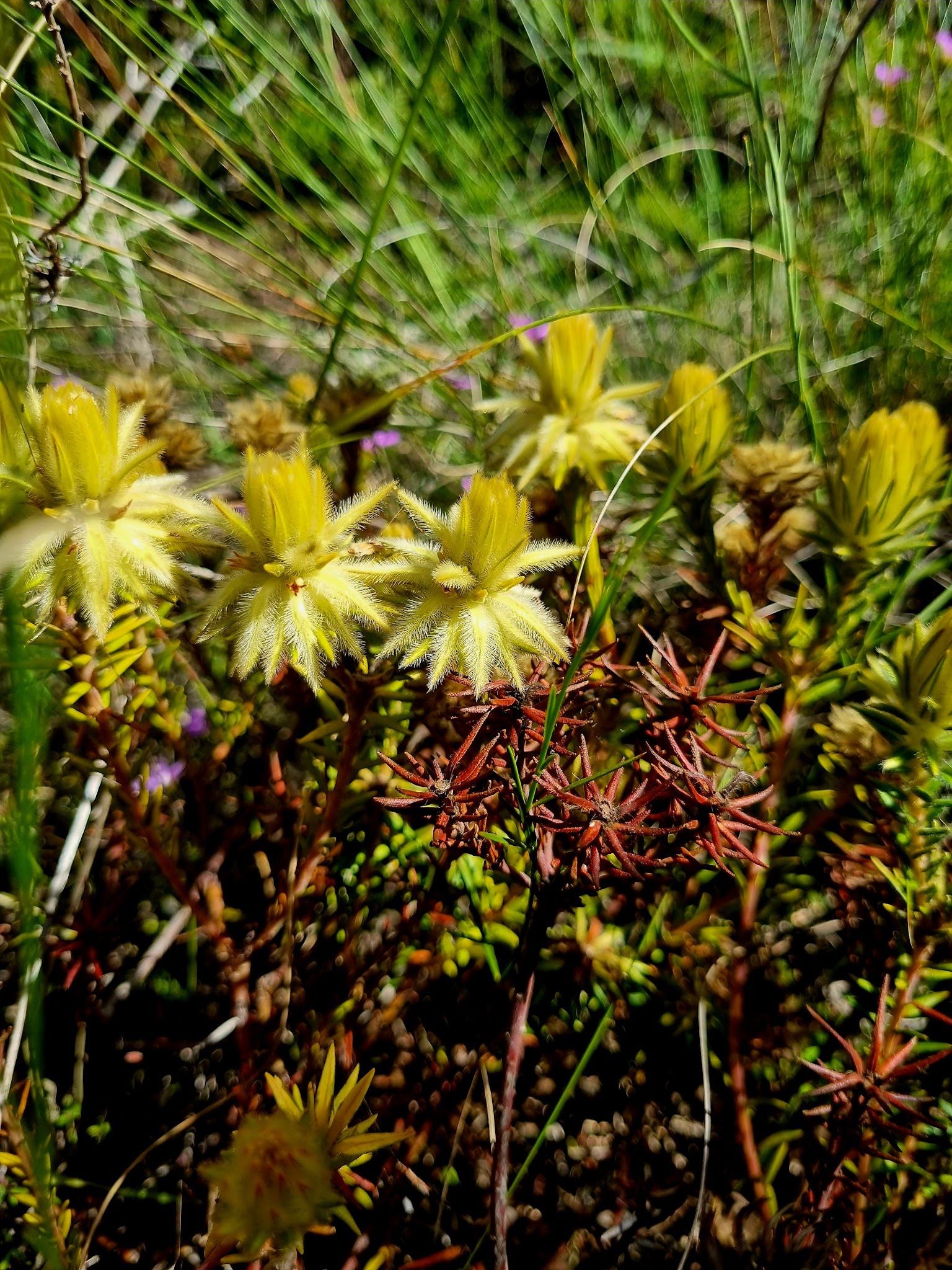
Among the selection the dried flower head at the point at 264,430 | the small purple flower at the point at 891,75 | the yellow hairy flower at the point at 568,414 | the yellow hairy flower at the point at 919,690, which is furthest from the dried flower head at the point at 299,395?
the small purple flower at the point at 891,75

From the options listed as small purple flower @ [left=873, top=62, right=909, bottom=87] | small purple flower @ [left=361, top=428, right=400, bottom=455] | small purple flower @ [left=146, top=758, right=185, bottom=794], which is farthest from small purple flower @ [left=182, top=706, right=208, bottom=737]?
small purple flower @ [left=873, top=62, right=909, bottom=87]

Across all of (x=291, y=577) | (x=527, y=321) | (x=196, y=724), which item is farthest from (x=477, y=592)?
(x=527, y=321)

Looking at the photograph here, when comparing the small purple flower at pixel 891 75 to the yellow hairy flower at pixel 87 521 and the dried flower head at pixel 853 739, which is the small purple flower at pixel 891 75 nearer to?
the dried flower head at pixel 853 739

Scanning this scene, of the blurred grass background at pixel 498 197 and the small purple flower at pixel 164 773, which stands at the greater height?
the blurred grass background at pixel 498 197

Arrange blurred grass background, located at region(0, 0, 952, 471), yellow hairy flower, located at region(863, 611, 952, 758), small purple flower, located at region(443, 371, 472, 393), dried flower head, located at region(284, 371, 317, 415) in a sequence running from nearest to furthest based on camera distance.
Result: yellow hairy flower, located at region(863, 611, 952, 758) < dried flower head, located at region(284, 371, 317, 415) < blurred grass background, located at region(0, 0, 952, 471) < small purple flower, located at region(443, 371, 472, 393)

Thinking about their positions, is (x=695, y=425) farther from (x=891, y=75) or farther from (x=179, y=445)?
(x=891, y=75)

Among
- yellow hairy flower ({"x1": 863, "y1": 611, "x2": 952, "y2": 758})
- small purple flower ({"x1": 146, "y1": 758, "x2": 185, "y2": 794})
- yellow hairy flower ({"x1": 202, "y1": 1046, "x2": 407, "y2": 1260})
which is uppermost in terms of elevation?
yellow hairy flower ({"x1": 863, "y1": 611, "x2": 952, "y2": 758})

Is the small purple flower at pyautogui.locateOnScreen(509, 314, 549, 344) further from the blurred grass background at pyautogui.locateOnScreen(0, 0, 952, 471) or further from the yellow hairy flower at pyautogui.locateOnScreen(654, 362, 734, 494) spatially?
the yellow hairy flower at pyautogui.locateOnScreen(654, 362, 734, 494)
